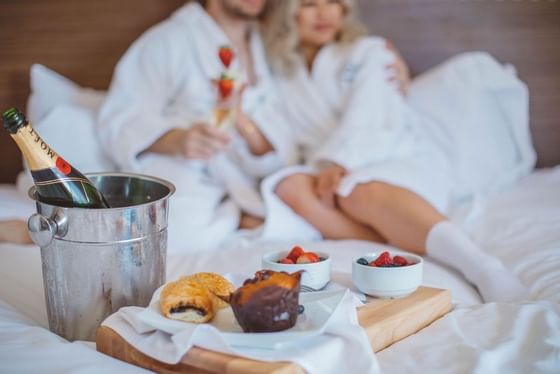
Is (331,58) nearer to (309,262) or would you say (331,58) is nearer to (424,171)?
(424,171)

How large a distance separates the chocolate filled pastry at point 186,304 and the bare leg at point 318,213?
763 millimetres

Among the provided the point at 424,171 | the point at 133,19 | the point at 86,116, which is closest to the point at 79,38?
the point at 133,19

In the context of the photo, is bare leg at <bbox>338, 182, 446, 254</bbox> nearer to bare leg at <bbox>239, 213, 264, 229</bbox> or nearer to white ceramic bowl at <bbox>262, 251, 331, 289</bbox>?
bare leg at <bbox>239, 213, 264, 229</bbox>

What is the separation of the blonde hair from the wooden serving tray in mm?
1045

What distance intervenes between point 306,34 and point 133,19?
0.56 meters

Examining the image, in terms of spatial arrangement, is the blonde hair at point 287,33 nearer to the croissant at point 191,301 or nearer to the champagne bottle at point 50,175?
the champagne bottle at point 50,175

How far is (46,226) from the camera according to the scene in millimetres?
1077

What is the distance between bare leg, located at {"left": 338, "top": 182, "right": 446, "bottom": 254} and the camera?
5.16 feet

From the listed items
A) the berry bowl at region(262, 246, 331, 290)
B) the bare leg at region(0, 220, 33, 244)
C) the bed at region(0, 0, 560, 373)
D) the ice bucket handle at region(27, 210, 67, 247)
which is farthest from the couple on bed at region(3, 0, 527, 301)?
the ice bucket handle at region(27, 210, 67, 247)

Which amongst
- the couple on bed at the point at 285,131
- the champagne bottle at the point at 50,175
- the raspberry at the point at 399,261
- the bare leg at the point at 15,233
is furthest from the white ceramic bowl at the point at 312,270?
the bare leg at the point at 15,233

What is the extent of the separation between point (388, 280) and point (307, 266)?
13 centimetres

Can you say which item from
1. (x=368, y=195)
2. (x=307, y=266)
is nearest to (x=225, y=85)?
(x=368, y=195)

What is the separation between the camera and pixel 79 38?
2279 millimetres

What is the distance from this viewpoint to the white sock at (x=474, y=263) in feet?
4.35
